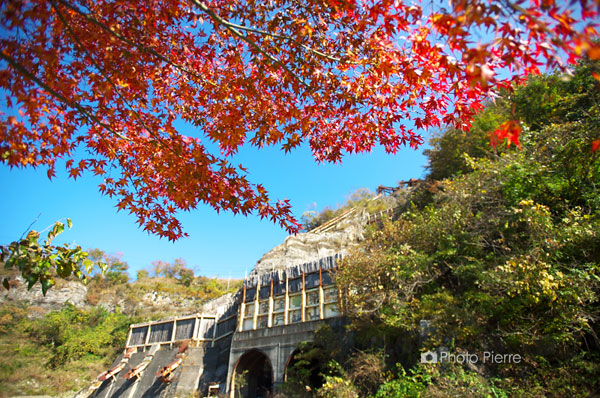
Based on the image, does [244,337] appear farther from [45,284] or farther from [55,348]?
[55,348]

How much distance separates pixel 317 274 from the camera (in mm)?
12945

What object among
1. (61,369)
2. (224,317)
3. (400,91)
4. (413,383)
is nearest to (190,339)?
(224,317)

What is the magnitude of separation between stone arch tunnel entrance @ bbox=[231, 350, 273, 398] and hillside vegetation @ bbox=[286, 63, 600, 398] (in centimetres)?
327

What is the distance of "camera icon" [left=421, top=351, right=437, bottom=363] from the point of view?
23.1ft

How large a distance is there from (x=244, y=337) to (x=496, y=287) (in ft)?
34.9

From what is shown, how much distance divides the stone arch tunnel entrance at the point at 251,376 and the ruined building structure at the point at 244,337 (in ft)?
0.13

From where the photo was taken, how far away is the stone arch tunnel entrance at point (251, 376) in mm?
13336

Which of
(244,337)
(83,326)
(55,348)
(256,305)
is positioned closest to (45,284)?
(256,305)

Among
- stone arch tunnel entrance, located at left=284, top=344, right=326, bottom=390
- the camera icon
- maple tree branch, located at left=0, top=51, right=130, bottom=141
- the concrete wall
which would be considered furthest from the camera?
the concrete wall

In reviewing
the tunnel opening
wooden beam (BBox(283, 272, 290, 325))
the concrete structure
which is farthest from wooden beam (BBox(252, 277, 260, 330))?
the tunnel opening

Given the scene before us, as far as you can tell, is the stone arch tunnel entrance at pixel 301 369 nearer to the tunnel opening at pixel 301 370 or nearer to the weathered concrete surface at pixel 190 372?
the tunnel opening at pixel 301 370

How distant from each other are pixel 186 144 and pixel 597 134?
795 centimetres

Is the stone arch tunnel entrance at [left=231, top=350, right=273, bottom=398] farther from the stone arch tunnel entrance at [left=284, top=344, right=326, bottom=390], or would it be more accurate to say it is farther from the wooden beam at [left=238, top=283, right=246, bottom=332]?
the stone arch tunnel entrance at [left=284, top=344, right=326, bottom=390]

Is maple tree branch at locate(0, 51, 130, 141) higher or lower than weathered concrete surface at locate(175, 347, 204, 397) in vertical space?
higher
